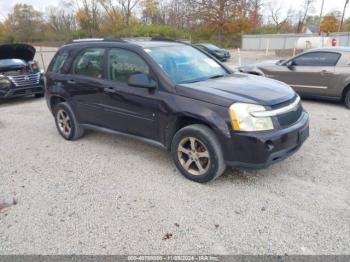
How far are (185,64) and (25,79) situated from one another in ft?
20.4

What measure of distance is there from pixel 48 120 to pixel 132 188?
407 centimetres

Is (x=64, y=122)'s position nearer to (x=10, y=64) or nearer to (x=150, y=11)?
(x=10, y=64)

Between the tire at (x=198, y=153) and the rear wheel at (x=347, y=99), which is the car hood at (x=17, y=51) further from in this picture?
the rear wheel at (x=347, y=99)

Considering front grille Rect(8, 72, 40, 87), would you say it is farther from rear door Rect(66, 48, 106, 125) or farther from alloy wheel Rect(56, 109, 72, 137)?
rear door Rect(66, 48, 106, 125)

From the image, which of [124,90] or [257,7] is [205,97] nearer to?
[124,90]

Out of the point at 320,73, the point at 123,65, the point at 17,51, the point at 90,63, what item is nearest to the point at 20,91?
the point at 17,51

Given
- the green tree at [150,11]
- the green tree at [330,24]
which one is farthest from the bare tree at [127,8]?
the green tree at [330,24]

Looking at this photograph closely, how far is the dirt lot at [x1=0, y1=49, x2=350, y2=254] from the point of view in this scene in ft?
8.64

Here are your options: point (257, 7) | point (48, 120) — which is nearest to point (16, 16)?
point (257, 7)

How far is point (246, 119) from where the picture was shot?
10.5ft

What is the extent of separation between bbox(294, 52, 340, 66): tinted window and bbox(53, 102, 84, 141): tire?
5.45 m

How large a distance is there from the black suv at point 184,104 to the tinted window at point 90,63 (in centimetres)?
1

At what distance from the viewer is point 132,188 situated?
360cm

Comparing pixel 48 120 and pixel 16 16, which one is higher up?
pixel 16 16
